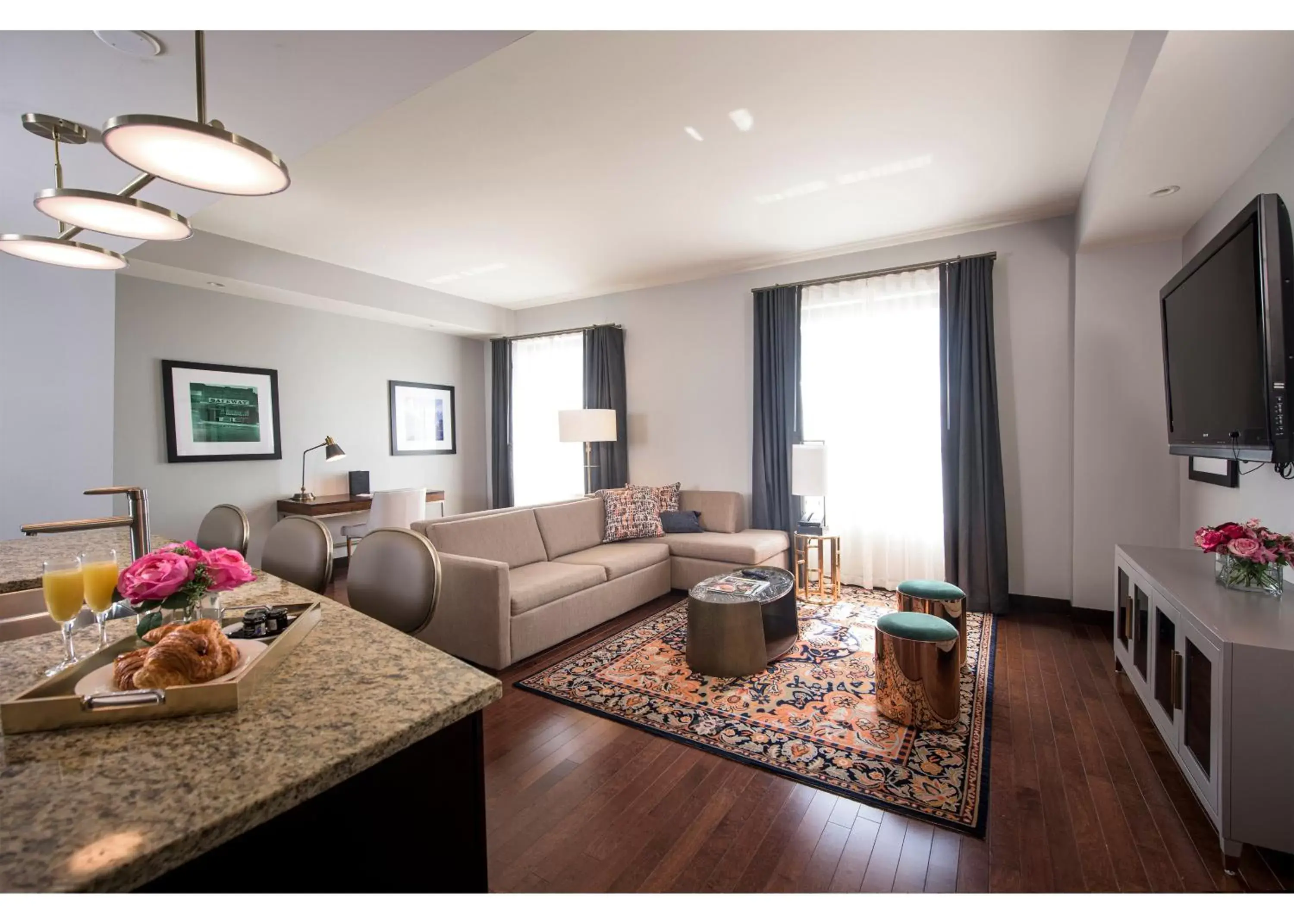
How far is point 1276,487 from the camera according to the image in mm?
2217

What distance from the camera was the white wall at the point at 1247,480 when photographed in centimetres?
210

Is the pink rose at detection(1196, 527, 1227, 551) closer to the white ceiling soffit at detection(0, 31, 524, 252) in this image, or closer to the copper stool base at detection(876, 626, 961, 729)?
the copper stool base at detection(876, 626, 961, 729)

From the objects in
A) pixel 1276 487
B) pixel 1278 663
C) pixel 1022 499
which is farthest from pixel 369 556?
pixel 1022 499

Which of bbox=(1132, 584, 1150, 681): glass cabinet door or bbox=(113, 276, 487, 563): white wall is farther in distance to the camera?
bbox=(113, 276, 487, 563): white wall

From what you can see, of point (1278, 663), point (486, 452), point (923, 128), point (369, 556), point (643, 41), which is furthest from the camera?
point (486, 452)

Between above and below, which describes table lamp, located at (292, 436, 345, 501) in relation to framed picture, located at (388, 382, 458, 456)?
below

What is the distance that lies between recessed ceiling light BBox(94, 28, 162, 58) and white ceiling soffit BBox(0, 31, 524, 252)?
0.03 metres

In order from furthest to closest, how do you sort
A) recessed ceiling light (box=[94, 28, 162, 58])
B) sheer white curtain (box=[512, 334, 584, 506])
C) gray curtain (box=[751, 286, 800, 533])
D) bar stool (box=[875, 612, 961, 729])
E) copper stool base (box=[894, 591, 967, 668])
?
sheer white curtain (box=[512, 334, 584, 506])
gray curtain (box=[751, 286, 800, 533])
copper stool base (box=[894, 591, 967, 668])
bar stool (box=[875, 612, 961, 729])
recessed ceiling light (box=[94, 28, 162, 58])

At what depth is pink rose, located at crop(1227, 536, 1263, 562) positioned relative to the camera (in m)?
1.95

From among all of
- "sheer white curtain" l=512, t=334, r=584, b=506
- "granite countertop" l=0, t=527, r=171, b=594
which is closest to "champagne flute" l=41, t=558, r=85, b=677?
"granite countertop" l=0, t=527, r=171, b=594

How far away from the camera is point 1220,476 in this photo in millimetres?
2648
